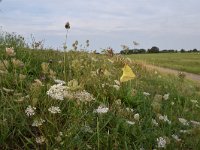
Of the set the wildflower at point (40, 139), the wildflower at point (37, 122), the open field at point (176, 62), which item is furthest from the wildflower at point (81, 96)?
the open field at point (176, 62)

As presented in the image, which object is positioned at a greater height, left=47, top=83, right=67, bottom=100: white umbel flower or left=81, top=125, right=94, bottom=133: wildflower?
left=47, top=83, right=67, bottom=100: white umbel flower

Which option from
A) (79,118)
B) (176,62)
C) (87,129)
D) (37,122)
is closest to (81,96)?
(79,118)

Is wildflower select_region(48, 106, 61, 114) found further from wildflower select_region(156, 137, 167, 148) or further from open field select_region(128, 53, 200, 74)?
open field select_region(128, 53, 200, 74)

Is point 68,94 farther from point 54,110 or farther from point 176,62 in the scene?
point 176,62

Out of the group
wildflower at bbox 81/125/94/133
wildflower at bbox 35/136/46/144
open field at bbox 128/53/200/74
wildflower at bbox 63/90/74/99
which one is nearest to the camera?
wildflower at bbox 35/136/46/144

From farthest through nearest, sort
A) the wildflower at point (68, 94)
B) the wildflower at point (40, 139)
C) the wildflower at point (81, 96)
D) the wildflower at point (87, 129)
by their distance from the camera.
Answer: the wildflower at point (87, 129) → the wildflower at point (81, 96) → the wildflower at point (68, 94) → the wildflower at point (40, 139)

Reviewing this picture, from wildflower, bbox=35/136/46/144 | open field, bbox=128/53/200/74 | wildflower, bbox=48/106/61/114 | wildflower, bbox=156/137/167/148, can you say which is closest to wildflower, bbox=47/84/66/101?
wildflower, bbox=48/106/61/114

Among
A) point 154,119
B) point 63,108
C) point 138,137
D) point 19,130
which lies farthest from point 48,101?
point 154,119

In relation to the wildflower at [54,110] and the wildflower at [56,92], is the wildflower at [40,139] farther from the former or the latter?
the wildflower at [56,92]

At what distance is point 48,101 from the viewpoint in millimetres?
4609

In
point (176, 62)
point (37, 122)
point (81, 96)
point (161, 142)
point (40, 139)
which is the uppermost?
point (81, 96)

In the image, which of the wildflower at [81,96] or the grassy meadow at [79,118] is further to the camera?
the wildflower at [81,96]

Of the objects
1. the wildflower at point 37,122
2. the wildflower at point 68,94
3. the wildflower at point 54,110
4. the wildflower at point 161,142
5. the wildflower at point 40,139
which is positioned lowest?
the wildflower at point 161,142

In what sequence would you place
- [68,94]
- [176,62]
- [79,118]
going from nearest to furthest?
1. [68,94]
2. [79,118]
3. [176,62]
